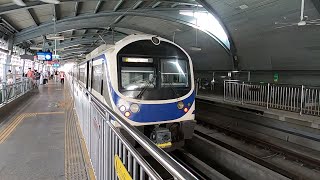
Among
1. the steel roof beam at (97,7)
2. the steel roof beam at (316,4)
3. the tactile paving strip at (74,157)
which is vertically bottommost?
the tactile paving strip at (74,157)

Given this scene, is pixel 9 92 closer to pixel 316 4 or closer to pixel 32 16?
pixel 32 16

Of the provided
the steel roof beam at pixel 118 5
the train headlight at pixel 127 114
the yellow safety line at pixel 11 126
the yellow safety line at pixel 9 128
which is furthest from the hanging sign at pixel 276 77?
the yellow safety line at pixel 9 128

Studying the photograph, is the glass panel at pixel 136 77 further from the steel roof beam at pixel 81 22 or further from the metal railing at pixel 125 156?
the steel roof beam at pixel 81 22

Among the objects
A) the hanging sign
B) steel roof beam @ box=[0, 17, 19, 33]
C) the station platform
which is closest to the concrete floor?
the station platform

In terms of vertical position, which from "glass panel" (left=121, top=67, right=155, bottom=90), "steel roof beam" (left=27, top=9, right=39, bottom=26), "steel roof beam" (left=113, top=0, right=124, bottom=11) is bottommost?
"glass panel" (left=121, top=67, right=155, bottom=90)

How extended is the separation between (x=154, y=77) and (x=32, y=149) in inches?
117

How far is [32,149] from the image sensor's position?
16.6 ft

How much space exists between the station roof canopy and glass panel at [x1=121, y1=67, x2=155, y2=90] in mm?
6475

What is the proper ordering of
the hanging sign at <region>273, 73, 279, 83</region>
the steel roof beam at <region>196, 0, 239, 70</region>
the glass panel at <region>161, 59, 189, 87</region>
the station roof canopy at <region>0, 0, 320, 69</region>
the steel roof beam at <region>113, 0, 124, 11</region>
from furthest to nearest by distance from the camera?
1. the steel roof beam at <region>113, 0, 124, 11</region>
2. the hanging sign at <region>273, 73, 279, 83</region>
3. the steel roof beam at <region>196, 0, 239, 70</region>
4. the station roof canopy at <region>0, 0, 320, 69</region>
5. the glass panel at <region>161, 59, 189, 87</region>

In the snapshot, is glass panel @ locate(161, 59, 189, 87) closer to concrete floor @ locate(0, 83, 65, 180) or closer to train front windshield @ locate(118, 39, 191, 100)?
train front windshield @ locate(118, 39, 191, 100)

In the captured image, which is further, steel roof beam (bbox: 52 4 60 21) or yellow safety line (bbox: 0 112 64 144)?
steel roof beam (bbox: 52 4 60 21)

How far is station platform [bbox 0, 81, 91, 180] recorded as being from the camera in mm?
3969

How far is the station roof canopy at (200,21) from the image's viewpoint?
10.9m

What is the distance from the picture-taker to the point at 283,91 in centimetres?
954
